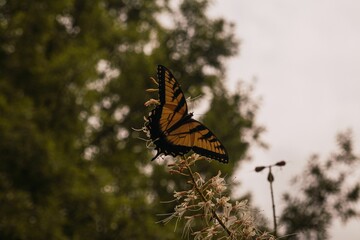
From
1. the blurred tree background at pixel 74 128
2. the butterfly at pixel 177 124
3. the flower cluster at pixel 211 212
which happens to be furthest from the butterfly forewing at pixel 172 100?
the blurred tree background at pixel 74 128

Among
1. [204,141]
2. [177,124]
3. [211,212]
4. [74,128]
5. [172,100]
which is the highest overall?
[74,128]

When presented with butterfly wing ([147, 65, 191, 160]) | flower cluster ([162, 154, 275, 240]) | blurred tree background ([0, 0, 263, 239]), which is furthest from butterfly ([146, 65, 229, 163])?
blurred tree background ([0, 0, 263, 239])

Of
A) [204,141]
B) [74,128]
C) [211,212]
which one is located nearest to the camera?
[211,212]

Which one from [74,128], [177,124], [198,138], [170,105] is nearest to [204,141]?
[198,138]

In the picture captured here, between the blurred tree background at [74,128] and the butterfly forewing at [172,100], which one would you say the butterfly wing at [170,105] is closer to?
the butterfly forewing at [172,100]

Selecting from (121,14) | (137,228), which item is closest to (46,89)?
(137,228)

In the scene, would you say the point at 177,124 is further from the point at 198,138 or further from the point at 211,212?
the point at 211,212
